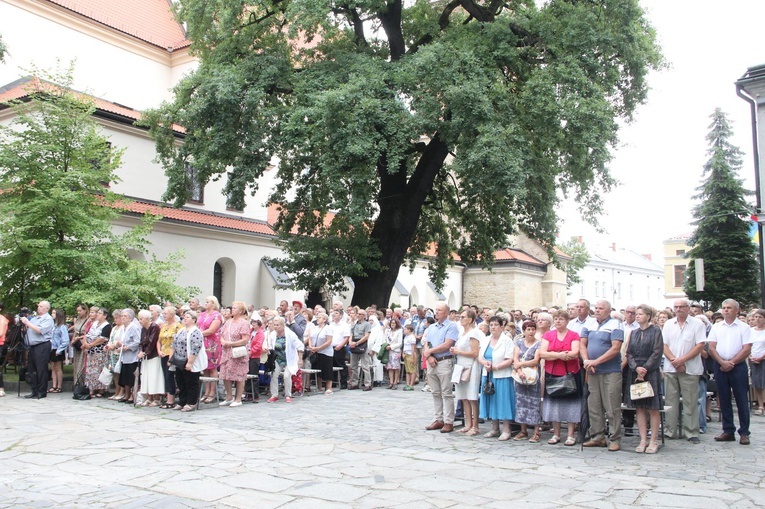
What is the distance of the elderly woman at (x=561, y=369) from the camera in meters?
9.58

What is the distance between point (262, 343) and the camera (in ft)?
47.0

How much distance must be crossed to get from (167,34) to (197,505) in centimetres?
3761

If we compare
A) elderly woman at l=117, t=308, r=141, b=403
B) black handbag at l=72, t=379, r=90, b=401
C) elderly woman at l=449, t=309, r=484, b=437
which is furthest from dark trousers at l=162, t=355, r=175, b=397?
elderly woman at l=449, t=309, r=484, b=437

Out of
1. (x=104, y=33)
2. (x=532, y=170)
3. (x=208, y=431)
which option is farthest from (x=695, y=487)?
(x=104, y=33)

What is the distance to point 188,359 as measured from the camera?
12.4 meters

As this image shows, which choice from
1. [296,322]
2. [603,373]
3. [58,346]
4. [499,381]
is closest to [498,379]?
[499,381]

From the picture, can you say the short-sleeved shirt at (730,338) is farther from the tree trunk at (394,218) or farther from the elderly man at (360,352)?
the tree trunk at (394,218)

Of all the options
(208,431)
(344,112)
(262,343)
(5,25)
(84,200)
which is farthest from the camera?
(5,25)

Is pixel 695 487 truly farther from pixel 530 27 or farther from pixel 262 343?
pixel 530 27

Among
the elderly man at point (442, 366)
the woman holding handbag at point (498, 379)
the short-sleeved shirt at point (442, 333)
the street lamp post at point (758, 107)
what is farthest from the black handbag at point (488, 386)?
the street lamp post at point (758, 107)

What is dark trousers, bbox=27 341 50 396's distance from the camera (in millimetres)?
14305

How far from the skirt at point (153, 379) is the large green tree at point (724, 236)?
28490 millimetres

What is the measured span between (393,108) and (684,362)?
12.1m

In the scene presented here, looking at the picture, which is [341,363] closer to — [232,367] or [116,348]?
[232,367]
